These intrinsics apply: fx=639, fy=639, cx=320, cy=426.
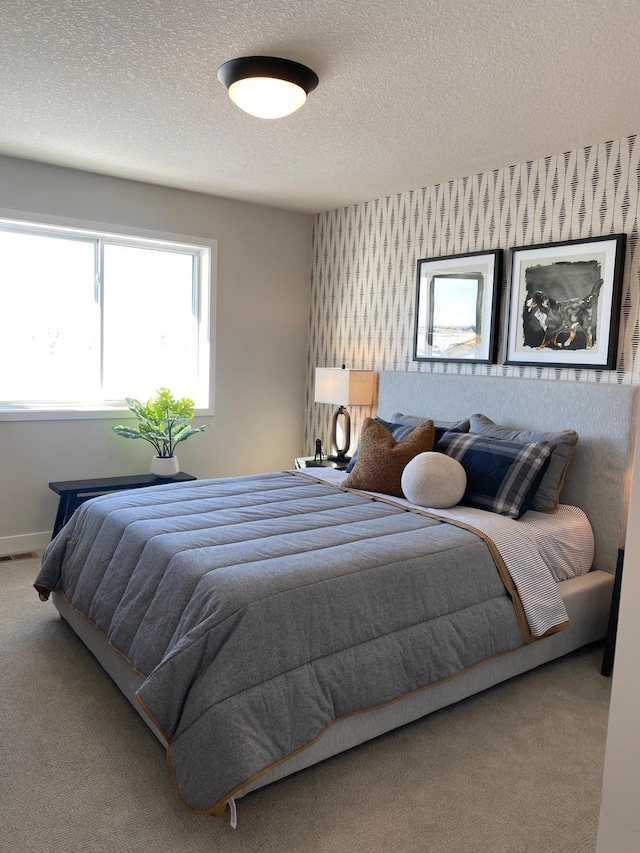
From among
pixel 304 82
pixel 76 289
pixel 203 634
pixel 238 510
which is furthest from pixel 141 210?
pixel 203 634

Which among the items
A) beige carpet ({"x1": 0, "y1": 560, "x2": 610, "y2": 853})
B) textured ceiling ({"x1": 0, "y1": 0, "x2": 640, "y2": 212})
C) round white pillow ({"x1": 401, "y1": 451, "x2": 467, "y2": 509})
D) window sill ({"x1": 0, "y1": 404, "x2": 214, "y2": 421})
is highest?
textured ceiling ({"x1": 0, "y1": 0, "x2": 640, "y2": 212})

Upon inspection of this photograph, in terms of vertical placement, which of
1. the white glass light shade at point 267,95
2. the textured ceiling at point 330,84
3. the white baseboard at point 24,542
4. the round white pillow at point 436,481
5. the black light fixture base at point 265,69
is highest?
the textured ceiling at point 330,84

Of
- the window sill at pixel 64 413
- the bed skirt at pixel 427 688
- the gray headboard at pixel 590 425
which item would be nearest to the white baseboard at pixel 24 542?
the window sill at pixel 64 413

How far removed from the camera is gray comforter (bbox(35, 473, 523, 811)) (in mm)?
1899

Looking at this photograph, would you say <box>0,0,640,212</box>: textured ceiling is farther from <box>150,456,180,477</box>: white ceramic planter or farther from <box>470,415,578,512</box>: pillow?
<box>150,456,180,477</box>: white ceramic planter

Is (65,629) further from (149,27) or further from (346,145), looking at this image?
(346,145)

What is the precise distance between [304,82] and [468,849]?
278cm

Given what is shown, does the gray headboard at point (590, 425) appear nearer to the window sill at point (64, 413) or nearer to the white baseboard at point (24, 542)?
the window sill at point (64, 413)

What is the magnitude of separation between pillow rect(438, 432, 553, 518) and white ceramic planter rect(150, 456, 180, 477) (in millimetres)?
2134

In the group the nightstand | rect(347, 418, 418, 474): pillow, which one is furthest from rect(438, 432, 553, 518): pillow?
the nightstand

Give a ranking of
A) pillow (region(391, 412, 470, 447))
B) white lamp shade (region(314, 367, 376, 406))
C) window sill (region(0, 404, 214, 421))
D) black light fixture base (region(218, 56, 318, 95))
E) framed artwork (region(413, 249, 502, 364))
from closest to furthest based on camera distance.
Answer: black light fixture base (region(218, 56, 318, 95)), pillow (region(391, 412, 470, 447)), framed artwork (region(413, 249, 502, 364)), window sill (region(0, 404, 214, 421)), white lamp shade (region(314, 367, 376, 406))

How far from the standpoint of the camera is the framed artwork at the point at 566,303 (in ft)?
10.8

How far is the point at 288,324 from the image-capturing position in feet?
17.6

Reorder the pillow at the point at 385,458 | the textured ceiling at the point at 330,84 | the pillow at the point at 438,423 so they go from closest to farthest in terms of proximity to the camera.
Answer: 1. the textured ceiling at the point at 330,84
2. the pillow at the point at 385,458
3. the pillow at the point at 438,423
